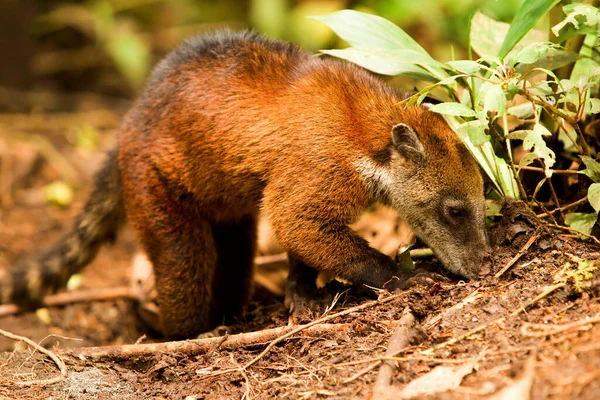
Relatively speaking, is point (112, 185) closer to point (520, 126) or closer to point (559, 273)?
point (520, 126)

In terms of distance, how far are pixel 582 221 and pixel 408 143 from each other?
4.92ft

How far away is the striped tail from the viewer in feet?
24.1

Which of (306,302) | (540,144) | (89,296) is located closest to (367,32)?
(540,144)

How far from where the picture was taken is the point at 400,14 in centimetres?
1075

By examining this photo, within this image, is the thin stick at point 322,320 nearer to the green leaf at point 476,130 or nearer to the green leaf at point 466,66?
the green leaf at point 476,130

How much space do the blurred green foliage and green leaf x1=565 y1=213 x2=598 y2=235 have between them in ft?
20.3

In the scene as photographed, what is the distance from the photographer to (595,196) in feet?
16.1

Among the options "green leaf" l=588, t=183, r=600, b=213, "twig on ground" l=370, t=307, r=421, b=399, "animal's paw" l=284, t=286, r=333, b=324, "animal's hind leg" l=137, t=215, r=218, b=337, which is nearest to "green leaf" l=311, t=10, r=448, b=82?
"green leaf" l=588, t=183, r=600, b=213

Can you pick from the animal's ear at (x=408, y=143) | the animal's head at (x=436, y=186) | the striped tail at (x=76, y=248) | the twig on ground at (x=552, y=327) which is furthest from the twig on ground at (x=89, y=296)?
the twig on ground at (x=552, y=327)

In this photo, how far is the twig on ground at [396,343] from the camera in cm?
406

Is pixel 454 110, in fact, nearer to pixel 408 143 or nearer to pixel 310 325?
pixel 408 143

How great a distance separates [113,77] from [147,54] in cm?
123

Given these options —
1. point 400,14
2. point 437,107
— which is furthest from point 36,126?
point 437,107

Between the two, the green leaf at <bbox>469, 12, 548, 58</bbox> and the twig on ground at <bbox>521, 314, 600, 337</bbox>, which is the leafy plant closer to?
the green leaf at <bbox>469, 12, 548, 58</bbox>
